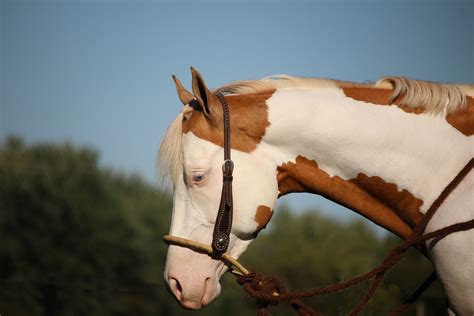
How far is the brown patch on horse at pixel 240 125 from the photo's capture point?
318cm

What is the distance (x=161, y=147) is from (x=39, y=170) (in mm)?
24714

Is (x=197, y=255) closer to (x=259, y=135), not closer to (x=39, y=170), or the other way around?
(x=259, y=135)

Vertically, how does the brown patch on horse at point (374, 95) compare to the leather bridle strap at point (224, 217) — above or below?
above

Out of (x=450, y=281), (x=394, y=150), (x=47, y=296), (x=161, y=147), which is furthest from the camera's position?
(x=47, y=296)

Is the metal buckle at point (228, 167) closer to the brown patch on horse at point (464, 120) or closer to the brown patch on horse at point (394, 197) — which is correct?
the brown patch on horse at point (394, 197)

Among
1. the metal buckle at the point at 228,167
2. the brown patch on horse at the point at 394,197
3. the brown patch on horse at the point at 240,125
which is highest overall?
the brown patch on horse at the point at 240,125

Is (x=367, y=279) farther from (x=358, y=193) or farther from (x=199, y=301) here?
(x=199, y=301)

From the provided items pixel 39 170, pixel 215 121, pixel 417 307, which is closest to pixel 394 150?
pixel 215 121

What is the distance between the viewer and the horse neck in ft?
9.96

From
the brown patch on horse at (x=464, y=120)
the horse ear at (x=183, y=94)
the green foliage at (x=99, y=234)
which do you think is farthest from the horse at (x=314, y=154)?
the green foliage at (x=99, y=234)

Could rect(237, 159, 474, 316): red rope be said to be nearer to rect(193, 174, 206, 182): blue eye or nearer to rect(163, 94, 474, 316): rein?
rect(163, 94, 474, 316): rein

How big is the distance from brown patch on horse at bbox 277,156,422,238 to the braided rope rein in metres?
0.18

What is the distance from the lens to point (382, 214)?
3209mm

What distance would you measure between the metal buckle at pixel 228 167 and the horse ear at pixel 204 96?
303 mm
